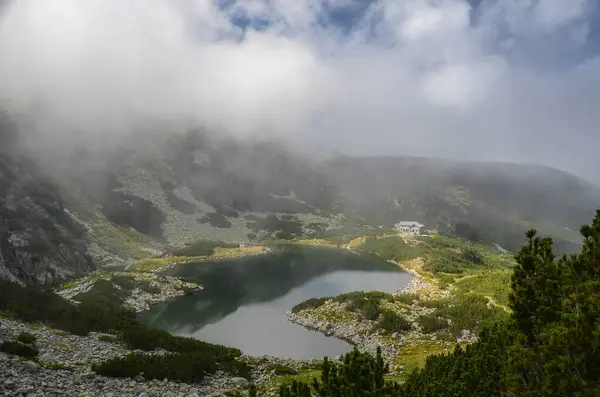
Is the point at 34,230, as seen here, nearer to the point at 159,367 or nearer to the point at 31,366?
the point at 159,367

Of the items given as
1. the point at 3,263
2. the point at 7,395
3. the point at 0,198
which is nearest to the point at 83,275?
the point at 3,263

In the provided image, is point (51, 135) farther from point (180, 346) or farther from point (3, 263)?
point (180, 346)

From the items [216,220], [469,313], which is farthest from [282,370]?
[216,220]

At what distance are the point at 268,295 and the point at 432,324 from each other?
3926 cm

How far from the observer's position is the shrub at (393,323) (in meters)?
59.7

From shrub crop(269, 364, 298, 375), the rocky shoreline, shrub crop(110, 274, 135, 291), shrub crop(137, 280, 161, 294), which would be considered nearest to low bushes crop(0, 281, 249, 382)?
the rocky shoreline

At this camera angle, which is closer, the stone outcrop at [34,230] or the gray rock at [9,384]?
the gray rock at [9,384]

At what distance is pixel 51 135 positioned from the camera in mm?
175375

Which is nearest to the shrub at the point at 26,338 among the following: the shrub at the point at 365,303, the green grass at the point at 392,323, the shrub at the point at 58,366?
the shrub at the point at 58,366

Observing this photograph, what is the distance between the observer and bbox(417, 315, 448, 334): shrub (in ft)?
194

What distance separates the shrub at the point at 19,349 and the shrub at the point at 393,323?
4419cm

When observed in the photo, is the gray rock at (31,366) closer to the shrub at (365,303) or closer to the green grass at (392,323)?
the green grass at (392,323)

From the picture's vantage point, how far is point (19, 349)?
1046 inches

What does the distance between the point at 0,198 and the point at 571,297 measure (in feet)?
394
